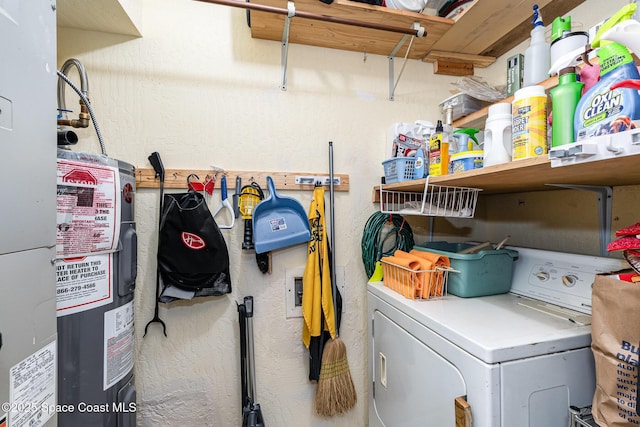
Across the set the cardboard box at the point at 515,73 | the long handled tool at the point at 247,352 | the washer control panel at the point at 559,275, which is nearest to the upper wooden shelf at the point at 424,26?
the cardboard box at the point at 515,73

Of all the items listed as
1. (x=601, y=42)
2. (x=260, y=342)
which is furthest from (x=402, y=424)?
(x=601, y=42)

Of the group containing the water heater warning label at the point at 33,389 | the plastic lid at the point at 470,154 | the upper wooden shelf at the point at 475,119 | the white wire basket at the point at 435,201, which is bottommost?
the water heater warning label at the point at 33,389

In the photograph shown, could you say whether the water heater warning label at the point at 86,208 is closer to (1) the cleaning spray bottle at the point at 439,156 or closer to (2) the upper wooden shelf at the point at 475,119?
(1) the cleaning spray bottle at the point at 439,156

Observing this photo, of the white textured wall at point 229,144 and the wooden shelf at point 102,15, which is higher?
the wooden shelf at point 102,15

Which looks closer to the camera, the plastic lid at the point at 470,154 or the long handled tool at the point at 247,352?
the plastic lid at the point at 470,154

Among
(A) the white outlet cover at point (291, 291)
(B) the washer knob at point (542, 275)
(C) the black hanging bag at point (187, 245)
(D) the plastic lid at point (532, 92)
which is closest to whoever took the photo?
(D) the plastic lid at point (532, 92)

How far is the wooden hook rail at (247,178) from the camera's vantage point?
1366mm

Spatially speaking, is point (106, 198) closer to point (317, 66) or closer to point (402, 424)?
point (317, 66)

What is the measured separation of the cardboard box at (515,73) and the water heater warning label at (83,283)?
1781 millimetres

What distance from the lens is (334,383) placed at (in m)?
1.48

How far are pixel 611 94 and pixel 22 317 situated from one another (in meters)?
1.34

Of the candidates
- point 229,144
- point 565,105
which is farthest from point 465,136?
point 229,144

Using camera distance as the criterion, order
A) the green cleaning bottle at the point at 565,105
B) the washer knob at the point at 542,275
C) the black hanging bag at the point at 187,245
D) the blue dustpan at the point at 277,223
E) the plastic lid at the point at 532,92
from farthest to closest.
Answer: the blue dustpan at the point at 277,223
the black hanging bag at the point at 187,245
the washer knob at the point at 542,275
the plastic lid at the point at 532,92
the green cleaning bottle at the point at 565,105

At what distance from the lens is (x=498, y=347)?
0.73 meters
